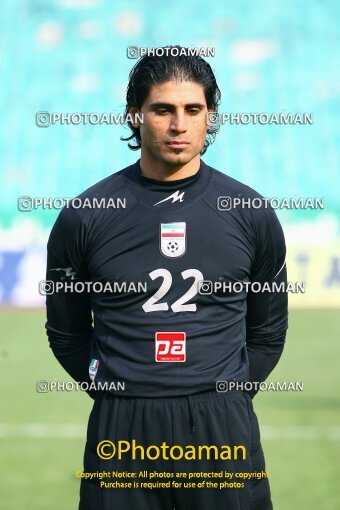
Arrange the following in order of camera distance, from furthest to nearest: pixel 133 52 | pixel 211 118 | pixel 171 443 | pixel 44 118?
pixel 44 118 < pixel 133 52 < pixel 211 118 < pixel 171 443

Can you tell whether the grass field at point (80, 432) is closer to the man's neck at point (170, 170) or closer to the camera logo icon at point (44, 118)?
the camera logo icon at point (44, 118)

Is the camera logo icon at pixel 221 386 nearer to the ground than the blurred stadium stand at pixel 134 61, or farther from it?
nearer to the ground

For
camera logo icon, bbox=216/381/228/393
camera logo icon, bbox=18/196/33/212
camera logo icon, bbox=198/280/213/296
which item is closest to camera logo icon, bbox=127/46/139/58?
camera logo icon, bbox=18/196/33/212

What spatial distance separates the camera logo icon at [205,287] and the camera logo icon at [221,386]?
0.88ft

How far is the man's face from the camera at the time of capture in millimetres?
3002

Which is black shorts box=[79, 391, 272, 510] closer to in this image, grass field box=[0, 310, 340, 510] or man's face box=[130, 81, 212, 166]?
man's face box=[130, 81, 212, 166]

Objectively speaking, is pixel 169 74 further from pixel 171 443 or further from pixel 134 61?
pixel 134 61

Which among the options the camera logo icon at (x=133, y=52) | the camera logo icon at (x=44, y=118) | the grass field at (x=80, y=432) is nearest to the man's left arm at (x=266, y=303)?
the camera logo icon at (x=133, y=52)

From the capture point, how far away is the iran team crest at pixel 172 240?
3.00 metres

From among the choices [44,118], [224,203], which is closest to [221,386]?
[224,203]

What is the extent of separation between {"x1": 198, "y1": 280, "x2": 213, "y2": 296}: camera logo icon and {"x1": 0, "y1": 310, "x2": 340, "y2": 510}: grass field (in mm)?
2769

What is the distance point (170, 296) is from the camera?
9.82ft

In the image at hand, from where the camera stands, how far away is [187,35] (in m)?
21.3

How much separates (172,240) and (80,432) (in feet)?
14.6
